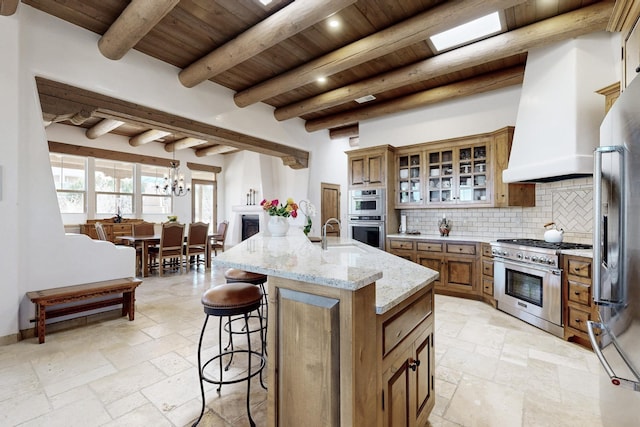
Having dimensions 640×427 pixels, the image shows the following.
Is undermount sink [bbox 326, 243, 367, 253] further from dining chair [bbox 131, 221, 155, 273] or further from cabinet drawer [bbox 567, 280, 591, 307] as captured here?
dining chair [bbox 131, 221, 155, 273]

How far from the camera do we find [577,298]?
277 centimetres

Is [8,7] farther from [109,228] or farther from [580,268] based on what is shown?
[580,268]

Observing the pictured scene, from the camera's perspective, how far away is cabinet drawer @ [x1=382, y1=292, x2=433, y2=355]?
1.22 meters

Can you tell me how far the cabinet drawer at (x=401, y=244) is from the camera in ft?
14.9

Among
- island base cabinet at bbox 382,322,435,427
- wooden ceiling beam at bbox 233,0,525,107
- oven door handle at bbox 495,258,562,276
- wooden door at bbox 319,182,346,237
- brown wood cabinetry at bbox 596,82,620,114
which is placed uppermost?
wooden ceiling beam at bbox 233,0,525,107

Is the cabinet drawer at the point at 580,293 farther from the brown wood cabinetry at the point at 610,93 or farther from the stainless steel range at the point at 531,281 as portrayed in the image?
the brown wood cabinetry at the point at 610,93

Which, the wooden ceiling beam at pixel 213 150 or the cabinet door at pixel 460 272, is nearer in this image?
the cabinet door at pixel 460 272

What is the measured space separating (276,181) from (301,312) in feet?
22.4

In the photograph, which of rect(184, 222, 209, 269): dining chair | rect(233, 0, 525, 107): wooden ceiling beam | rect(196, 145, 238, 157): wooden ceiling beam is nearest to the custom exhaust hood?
rect(233, 0, 525, 107): wooden ceiling beam

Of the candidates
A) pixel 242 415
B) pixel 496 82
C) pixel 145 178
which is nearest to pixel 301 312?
pixel 242 415

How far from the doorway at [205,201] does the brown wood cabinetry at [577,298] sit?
9048 mm

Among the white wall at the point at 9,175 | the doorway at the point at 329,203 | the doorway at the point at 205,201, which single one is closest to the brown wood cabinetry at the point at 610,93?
the doorway at the point at 329,203

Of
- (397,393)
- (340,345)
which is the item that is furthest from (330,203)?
(340,345)

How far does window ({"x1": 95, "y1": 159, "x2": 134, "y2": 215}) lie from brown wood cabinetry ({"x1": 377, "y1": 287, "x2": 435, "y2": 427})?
330 inches
